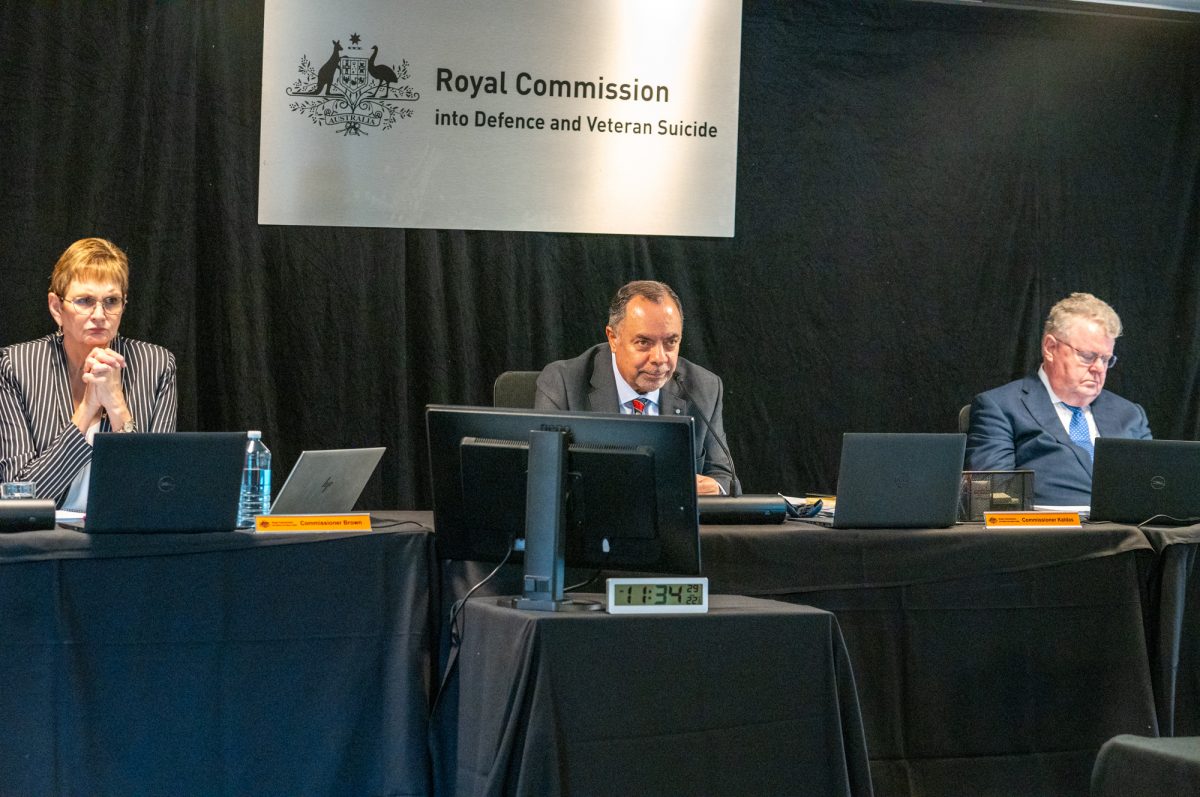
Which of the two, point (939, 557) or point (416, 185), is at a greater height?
point (416, 185)

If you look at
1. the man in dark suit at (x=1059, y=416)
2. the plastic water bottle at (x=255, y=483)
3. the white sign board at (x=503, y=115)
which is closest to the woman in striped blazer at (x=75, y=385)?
the plastic water bottle at (x=255, y=483)

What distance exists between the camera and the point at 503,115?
14.6 feet

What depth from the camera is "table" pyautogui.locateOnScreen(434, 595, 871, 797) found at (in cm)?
205

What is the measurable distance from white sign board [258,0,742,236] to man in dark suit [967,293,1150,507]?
126 cm

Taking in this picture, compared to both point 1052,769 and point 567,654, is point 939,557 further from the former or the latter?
point 567,654

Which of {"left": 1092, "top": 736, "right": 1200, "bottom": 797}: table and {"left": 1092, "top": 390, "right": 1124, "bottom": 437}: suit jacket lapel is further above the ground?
{"left": 1092, "top": 390, "right": 1124, "bottom": 437}: suit jacket lapel

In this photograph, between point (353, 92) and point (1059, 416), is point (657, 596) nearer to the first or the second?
point (1059, 416)

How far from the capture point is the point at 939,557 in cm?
287

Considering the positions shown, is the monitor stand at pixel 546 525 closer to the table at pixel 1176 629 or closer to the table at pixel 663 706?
the table at pixel 663 706

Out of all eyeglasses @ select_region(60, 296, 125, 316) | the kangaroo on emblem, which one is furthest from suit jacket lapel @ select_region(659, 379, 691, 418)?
the kangaroo on emblem

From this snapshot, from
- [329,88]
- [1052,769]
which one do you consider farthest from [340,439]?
[1052,769]

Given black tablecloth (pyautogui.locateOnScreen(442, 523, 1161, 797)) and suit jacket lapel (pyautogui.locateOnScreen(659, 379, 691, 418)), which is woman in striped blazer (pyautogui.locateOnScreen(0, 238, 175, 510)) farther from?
black tablecloth (pyautogui.locateOnScreen(442, 523, 1161, 797))

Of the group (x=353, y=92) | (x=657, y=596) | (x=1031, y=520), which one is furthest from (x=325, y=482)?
(x=353, y=92)

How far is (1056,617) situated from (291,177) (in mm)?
2781
